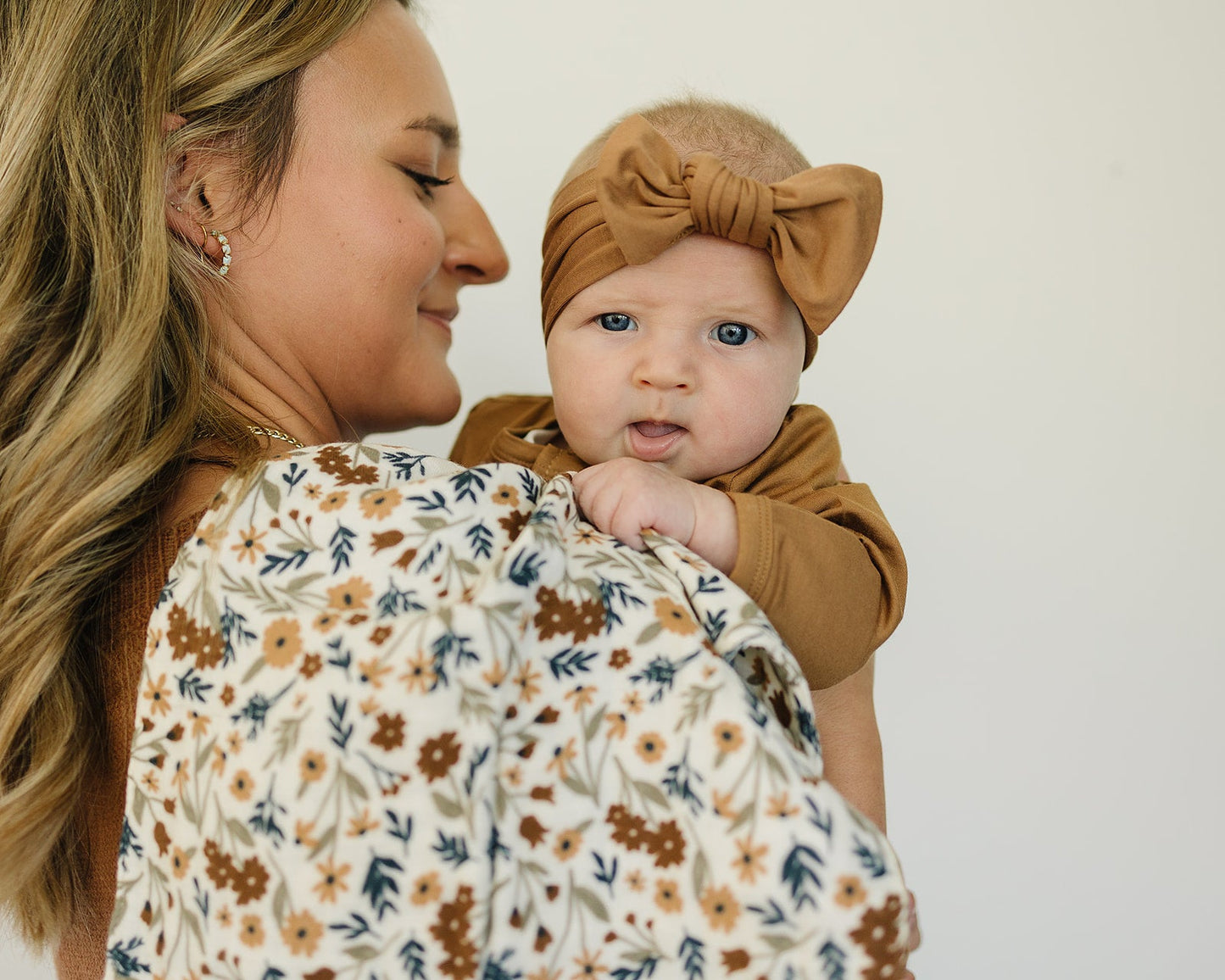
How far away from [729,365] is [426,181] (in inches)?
23.3

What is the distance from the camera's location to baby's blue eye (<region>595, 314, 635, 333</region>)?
1509mm

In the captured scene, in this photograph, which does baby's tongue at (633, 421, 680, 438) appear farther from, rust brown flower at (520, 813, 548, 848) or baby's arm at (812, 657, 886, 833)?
rust brown flower at (520, 813, 548, 848)

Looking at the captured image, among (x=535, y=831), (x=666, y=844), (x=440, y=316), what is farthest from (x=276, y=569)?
(x=440, y=316)

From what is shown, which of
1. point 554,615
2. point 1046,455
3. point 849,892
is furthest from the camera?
point 1046,455

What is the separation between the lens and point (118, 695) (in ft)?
4.31

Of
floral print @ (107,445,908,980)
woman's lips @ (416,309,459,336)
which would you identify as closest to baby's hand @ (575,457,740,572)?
floral print @ (107,445,908,980)

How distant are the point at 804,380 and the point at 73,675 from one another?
1.84 metres

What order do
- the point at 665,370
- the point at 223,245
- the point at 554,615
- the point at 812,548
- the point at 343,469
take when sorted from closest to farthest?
the point at 554,615 < the point at 343,469 < the point at 812,548 < the point at 665,370 < the point at 223,245

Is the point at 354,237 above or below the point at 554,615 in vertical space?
above

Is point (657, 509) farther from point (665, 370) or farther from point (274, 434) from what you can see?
point (274, 434)

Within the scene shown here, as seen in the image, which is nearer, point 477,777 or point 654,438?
point 477,777

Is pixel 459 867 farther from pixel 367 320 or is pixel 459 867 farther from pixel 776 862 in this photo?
pixel 367 320

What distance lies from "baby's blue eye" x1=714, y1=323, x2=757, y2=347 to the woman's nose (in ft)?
1.71

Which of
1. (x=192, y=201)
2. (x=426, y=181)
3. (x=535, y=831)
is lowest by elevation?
(x=535, y=831)
